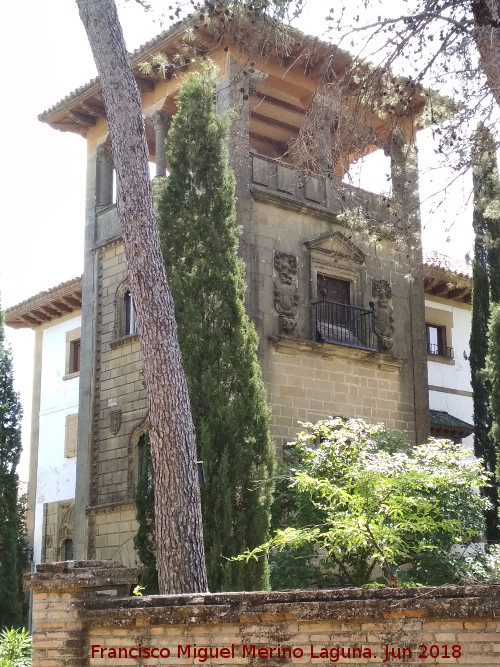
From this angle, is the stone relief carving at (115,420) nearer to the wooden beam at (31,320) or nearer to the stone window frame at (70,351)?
the stone window frame at (70,351)

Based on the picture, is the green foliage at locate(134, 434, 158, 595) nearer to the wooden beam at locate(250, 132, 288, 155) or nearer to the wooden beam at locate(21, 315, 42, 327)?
the wooden beam at locate(250, 132, 288, 155)

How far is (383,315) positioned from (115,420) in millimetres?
5443

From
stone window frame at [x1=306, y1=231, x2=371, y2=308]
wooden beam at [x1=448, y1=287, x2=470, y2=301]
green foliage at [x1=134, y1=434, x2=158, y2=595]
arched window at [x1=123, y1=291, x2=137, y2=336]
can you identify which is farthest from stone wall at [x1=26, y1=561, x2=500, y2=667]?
wooden beam at [x1=448, y1=287, x2=470, y2=301]

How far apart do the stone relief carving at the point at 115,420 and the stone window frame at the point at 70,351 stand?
15.9ft

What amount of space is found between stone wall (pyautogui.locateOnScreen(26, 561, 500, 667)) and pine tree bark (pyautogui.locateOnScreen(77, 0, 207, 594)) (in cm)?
117

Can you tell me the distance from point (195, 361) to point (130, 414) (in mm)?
5182

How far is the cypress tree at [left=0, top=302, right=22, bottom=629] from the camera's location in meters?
17.1

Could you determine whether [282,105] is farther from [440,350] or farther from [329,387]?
[440,350]

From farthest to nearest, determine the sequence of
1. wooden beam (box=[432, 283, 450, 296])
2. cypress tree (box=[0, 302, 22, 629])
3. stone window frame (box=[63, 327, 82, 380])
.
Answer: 1. stone window frame (box=[63, 327, 82, 380])
2. wooden beam (box=[432, 283, 450, 296])
3. cypress tree (box=[0, 302, 22, 629])

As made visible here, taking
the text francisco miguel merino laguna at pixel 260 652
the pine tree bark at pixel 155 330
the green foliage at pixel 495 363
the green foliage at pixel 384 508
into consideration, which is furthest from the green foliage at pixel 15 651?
the green foliage at pixel 495 363

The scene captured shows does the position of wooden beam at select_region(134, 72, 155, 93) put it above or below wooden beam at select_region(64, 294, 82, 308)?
above

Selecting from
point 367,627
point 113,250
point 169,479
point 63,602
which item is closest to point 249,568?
point 169,479

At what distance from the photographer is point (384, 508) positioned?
9.82m

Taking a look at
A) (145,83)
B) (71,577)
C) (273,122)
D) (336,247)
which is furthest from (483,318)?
(71,577)
